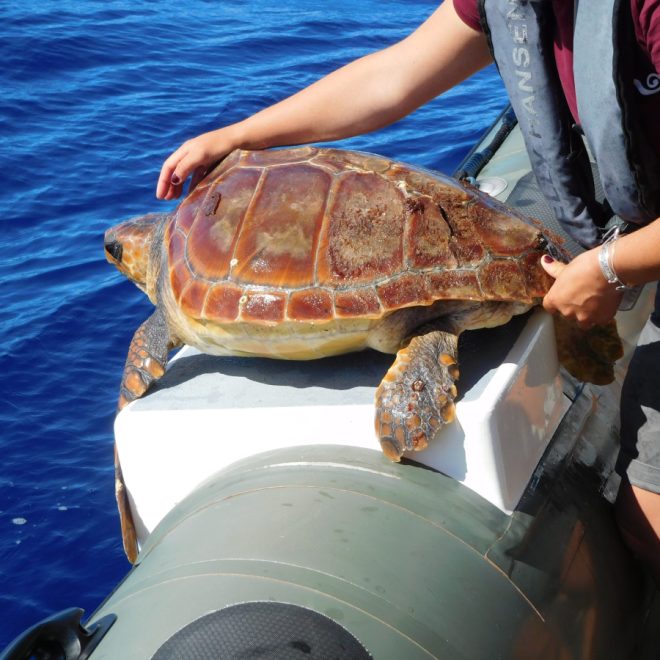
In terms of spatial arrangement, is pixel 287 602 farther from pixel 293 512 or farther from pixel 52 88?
pixel 52 88

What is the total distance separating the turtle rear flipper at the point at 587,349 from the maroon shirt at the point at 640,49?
0.53 m

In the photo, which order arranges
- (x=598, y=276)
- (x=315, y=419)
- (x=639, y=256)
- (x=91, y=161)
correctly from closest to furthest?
(x=639, y=256), (x=598, y=276), (x=315, y=419), (x=91, y=161)

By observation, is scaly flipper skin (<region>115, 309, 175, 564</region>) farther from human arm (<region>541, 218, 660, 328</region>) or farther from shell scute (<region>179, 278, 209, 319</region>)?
human arm (<region>541, 218, 660, 328</region>)

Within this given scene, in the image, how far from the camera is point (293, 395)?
7.22 ft

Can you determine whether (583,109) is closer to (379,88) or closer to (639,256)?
(639,256)

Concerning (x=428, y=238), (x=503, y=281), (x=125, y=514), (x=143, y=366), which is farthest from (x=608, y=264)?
(x=125, y=514)

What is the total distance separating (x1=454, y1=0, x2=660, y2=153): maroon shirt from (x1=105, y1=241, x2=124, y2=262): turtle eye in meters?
1.28

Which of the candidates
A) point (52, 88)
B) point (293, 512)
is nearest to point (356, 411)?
point (293, 512)

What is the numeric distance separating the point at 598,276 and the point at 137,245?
59.0 inches

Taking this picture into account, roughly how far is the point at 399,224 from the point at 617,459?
805 millimetres

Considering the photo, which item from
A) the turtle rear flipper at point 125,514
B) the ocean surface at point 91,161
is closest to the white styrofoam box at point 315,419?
the turtle rear flipper at point 125,514

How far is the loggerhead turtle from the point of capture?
214 centimetres

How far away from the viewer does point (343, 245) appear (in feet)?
7.26

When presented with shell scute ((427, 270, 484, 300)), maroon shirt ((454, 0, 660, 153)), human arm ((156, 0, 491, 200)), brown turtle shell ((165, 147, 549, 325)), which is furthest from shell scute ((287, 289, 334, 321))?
maroon shirt ((454, 0, 660, 153))
